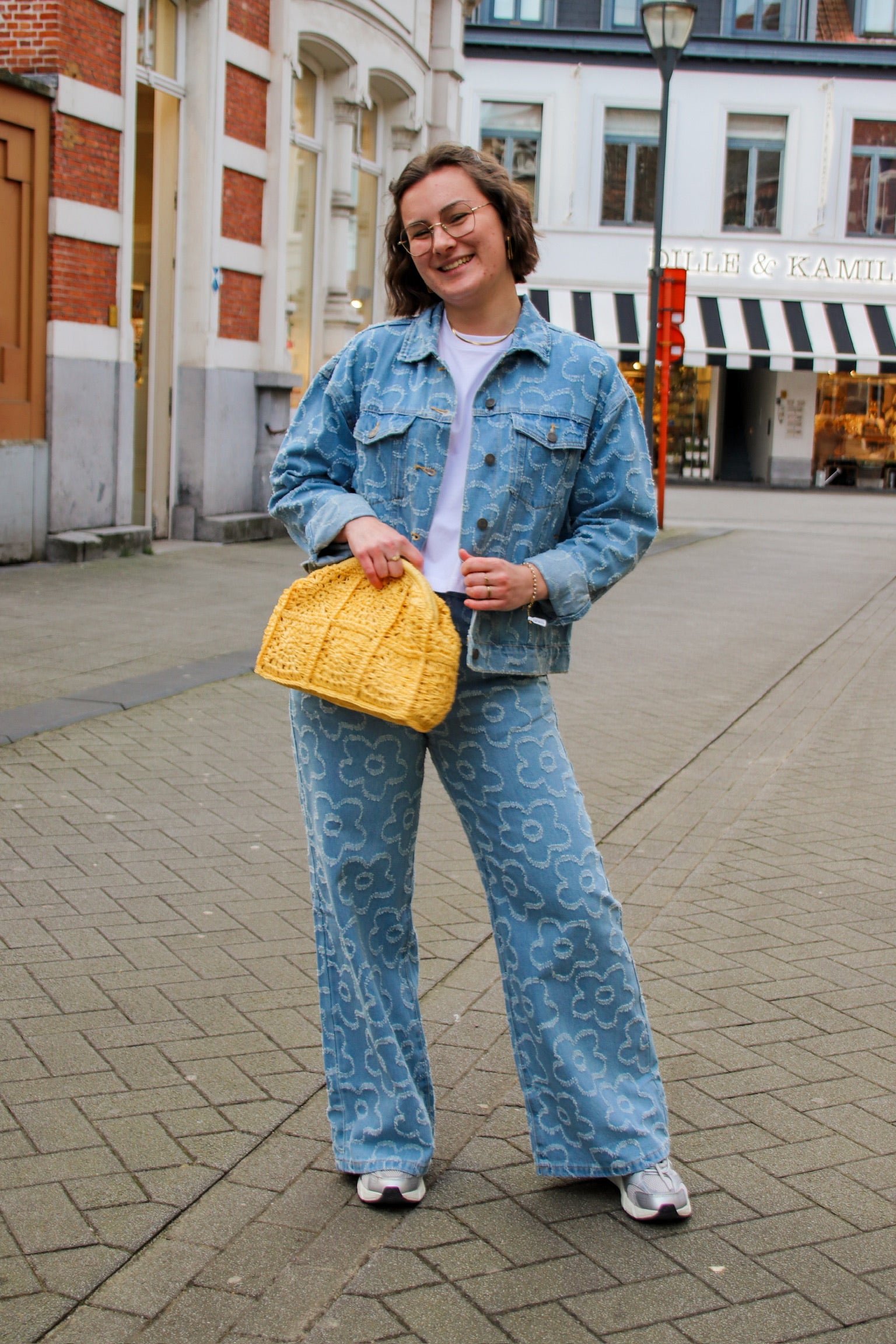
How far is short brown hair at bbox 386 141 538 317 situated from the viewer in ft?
9.38

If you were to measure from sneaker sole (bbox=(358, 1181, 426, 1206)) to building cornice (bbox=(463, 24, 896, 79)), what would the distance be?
113ft

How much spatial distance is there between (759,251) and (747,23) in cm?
515

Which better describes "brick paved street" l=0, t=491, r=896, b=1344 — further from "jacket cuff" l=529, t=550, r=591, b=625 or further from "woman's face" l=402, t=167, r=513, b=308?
"woman's face" l=402, t=167, r=513, b=308

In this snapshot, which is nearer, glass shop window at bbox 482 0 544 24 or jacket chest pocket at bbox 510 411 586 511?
jacket chest pocket at bbox 510 411 586 511

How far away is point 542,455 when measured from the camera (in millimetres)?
2877

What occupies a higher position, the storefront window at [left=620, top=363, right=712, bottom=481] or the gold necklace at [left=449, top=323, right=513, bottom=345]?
the storefront window at [left=620, top=363, right=712, bottom=481]

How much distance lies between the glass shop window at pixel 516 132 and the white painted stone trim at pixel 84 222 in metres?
23.1

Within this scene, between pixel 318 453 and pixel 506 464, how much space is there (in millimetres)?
388

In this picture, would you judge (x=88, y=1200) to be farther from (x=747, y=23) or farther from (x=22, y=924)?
(x=747, y=23)

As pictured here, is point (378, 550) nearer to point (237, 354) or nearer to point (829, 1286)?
point (829, 1286)

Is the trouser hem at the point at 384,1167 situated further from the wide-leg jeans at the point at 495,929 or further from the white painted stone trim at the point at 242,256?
the white painted stone trim at the point at 242,256

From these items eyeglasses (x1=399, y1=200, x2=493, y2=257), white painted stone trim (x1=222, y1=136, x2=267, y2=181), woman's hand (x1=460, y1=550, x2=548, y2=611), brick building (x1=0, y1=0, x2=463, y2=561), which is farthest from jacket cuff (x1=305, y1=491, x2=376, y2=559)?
white painted stone trim (x1=222, y1=136, x2=267, y2=181)

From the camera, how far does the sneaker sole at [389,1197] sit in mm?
2945

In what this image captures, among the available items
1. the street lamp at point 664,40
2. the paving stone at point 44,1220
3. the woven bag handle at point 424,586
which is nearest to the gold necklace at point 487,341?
the woven bag handle at point 424,586
